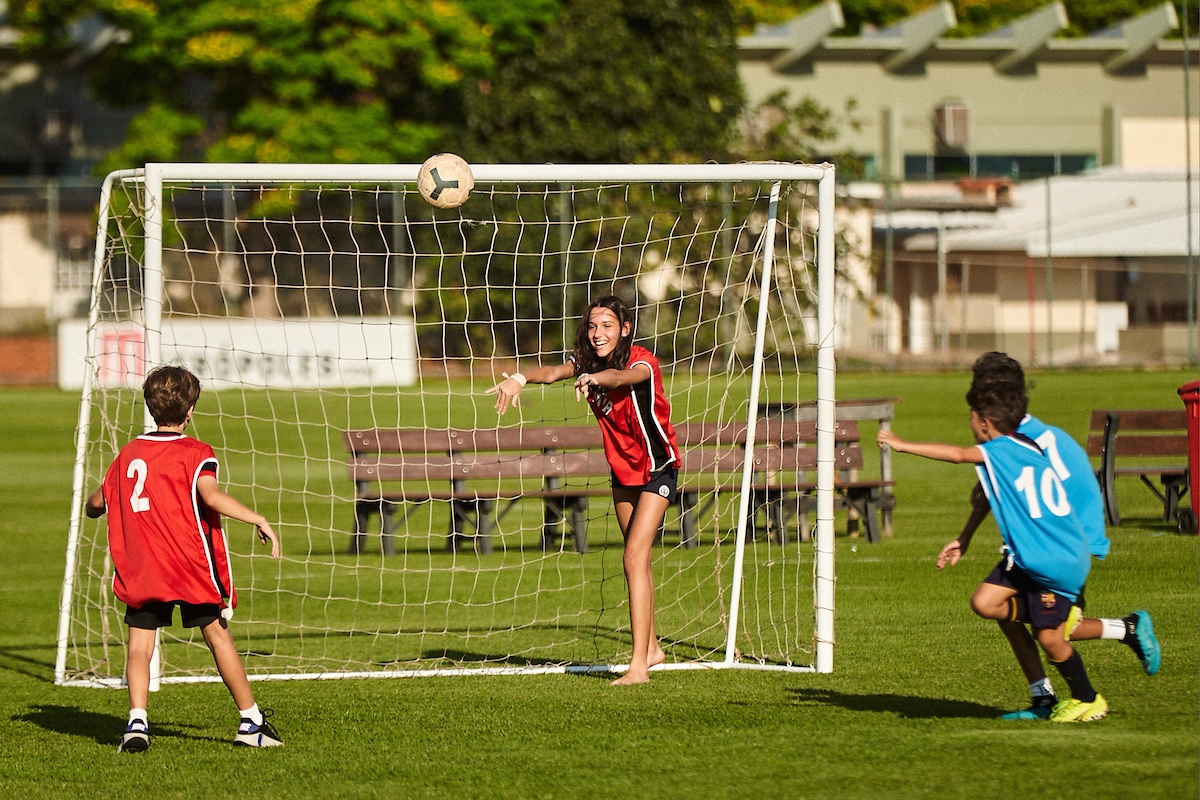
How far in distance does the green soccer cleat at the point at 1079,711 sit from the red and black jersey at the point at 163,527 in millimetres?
3296

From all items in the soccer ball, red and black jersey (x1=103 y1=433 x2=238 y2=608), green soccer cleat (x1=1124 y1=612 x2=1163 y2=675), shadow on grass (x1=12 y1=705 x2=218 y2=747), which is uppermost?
the soccer ball

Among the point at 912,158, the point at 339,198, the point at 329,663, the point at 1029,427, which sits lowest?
the point at 329,663

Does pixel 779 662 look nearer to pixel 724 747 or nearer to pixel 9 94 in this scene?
pixel 724 747

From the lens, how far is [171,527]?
6020 mm

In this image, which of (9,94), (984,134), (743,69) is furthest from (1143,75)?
(9,94)

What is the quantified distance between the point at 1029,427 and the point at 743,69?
1664 inches

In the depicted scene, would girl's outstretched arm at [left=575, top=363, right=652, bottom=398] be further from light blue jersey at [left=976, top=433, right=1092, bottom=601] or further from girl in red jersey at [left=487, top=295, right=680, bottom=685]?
light blue jersey at [left=976, top=433, right=1092, bottom=601]

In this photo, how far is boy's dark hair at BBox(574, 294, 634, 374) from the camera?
730 cm

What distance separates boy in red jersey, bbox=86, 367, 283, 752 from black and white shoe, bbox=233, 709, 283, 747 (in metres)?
0.12

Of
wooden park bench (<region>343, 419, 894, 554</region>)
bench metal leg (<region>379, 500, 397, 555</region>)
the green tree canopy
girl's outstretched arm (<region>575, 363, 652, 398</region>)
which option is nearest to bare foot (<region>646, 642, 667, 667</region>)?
girl's outstretched arm (<region>575, 363, 652, 398</region>)

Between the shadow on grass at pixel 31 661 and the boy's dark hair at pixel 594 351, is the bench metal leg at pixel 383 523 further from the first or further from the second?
the boy's dark hair at pixel 594 351

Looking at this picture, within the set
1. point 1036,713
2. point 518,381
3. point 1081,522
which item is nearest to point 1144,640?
point 1036,713

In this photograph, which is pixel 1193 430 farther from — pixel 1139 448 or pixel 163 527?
pixel 163 527

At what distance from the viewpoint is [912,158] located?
4788 cm
